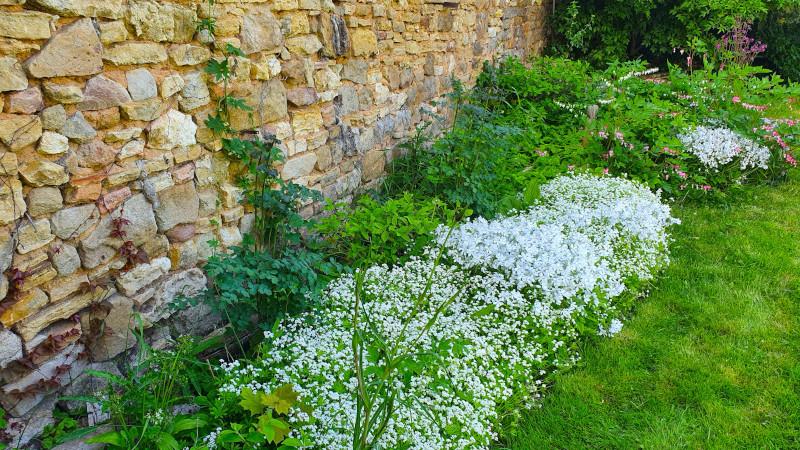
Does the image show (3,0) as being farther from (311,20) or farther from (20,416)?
(311,20)

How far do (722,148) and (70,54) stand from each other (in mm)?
5133

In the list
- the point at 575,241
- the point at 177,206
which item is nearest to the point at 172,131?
the point at 177,206

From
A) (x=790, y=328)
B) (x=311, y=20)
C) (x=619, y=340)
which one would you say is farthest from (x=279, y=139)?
(x=790, y=328)

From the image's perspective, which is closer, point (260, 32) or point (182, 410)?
point (182, 410)

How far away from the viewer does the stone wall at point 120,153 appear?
86.7 inches

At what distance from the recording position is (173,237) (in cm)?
289

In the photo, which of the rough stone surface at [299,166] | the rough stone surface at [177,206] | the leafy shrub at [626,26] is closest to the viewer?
the rough stone surface at [177,206]

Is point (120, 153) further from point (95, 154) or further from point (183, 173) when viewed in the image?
point (183, 173)

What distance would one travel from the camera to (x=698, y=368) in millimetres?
3166

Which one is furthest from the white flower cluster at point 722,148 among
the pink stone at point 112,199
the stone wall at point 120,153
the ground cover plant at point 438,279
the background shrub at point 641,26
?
the pink stone at point 112,199

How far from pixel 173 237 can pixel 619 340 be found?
101 inches

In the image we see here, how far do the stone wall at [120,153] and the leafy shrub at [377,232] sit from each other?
401 millimetres

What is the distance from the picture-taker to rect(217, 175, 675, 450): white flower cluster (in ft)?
8.23

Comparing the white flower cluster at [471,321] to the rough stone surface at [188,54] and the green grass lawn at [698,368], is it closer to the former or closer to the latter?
the green grass lawn at [698,368]
